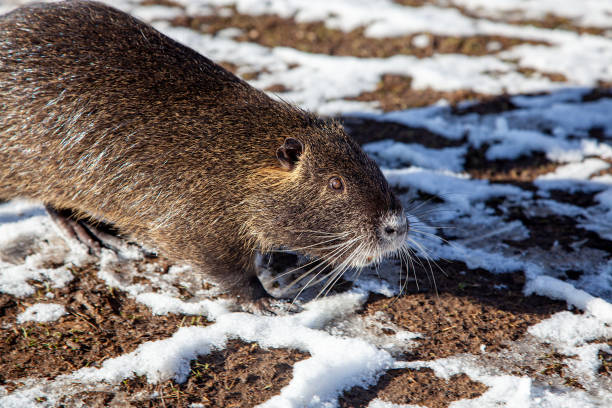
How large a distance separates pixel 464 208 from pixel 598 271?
3.76 ft

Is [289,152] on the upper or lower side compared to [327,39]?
lower

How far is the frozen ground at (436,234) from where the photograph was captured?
125 inches

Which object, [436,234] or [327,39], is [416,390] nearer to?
[436,234]

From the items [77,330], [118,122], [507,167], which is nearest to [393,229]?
[118,122]

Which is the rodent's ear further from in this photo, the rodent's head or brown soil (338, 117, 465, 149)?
brown soil (338, 117, 465, 149)

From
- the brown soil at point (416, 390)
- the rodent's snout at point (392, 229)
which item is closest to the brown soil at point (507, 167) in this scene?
the rodent's snout at point (392, 229)

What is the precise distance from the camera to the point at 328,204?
3.56 m

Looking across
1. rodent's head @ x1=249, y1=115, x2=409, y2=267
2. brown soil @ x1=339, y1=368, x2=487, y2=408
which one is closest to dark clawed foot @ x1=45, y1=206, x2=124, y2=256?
rodent's head @ x1=249, y1=115, x2=409, y2=267

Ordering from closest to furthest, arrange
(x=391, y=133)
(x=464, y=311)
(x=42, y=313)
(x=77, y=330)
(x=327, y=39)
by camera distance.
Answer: (x=77, y=330) < (x=42, y=313) < (x=464, y=311) < (x=391, y=133) < (x=327, y=39)

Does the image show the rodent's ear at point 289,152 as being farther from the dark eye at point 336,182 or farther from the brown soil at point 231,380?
the brown soil at point 231,380

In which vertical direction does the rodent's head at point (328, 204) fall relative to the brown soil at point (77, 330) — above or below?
above

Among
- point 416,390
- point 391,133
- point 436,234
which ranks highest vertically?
point 391,133

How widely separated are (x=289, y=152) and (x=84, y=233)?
69.0 inches

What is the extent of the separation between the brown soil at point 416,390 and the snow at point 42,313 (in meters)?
1.91
